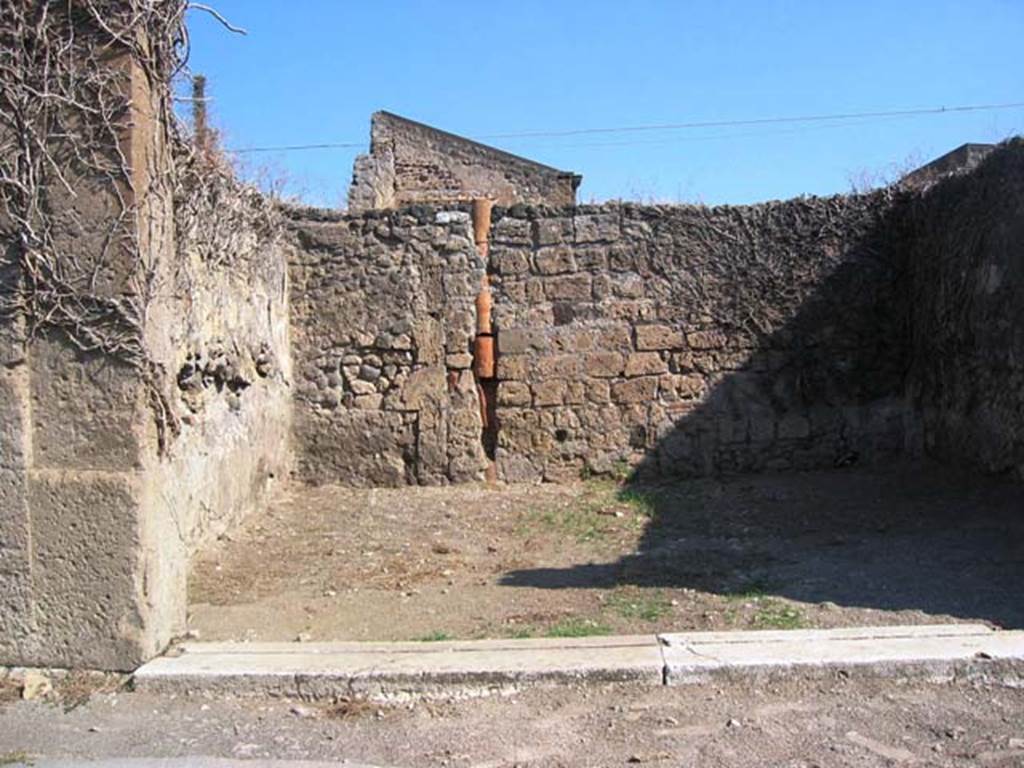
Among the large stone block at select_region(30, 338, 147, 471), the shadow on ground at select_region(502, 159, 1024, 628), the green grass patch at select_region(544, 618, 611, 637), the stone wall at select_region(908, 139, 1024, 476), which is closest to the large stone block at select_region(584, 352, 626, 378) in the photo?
the shadow on ground at select_region(502, 159, 1024, 628)

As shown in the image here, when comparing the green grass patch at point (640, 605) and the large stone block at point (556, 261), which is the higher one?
the large stone block at point (556, 261)

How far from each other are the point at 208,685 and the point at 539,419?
5.08m

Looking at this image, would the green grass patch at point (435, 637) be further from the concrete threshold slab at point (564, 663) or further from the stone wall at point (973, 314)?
the stone wall at point (973, 314)

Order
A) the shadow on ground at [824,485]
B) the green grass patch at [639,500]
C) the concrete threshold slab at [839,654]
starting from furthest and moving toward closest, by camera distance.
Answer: the green grass patch at [639,500] → the shadow on ground at [824,485] → the concrete threshold slab at [839,654]

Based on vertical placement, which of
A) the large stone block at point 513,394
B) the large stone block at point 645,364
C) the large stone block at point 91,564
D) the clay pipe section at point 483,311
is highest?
the clay pipe section at point 483,311

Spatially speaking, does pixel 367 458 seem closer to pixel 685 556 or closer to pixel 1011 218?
pixel 685 556

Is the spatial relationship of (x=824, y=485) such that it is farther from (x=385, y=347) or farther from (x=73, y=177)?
(x=73, y=177)

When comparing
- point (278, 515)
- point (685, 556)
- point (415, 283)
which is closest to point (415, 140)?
point (415, 283)

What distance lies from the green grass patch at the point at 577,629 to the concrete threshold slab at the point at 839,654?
1.44 ft

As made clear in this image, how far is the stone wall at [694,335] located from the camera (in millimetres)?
8617

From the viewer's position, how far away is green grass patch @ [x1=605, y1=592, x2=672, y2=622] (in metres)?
4.77

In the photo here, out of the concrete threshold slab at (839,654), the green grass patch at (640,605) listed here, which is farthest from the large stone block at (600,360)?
the concrete threshold slab at (839,654)

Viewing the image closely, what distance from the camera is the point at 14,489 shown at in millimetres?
3980

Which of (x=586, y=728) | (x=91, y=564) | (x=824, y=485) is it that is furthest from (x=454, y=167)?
(x=586, y=728)
